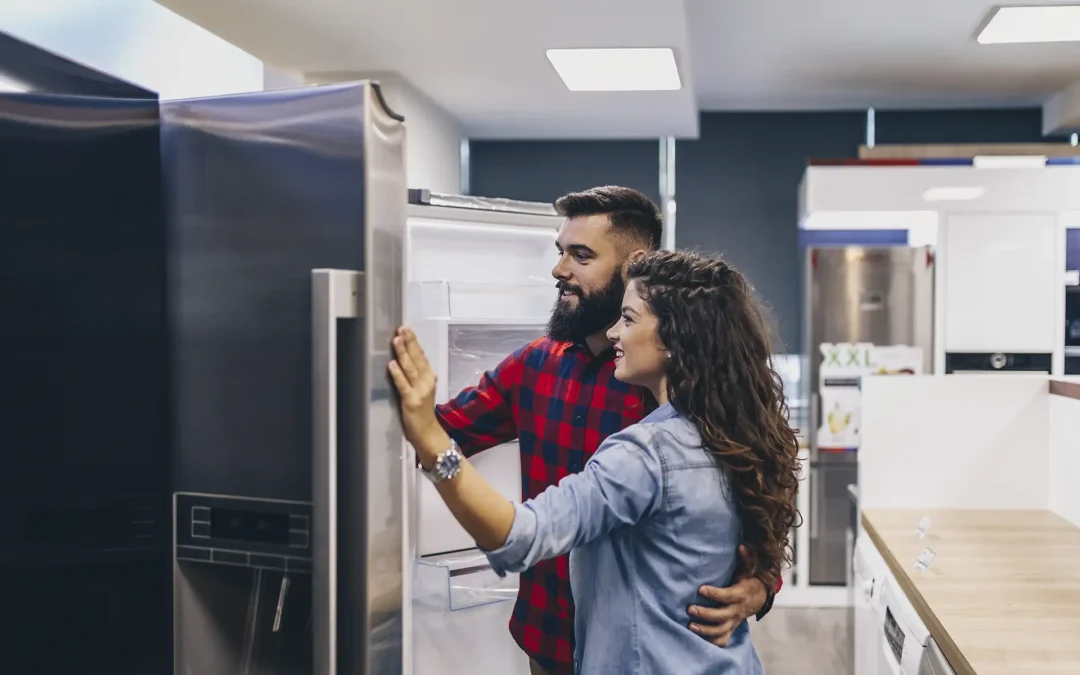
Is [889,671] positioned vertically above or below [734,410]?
below

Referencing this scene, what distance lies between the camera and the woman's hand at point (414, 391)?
1.15m

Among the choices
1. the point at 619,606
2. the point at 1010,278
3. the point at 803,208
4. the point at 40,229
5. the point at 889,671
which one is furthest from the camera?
the point at 803,208

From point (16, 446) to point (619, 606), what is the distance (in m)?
0.81

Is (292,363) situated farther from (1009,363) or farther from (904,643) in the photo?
(1009,363)

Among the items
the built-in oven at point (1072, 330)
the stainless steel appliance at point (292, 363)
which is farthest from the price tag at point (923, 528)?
the built-in oven at point (1072, 330)

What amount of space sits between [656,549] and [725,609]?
14 centimetres

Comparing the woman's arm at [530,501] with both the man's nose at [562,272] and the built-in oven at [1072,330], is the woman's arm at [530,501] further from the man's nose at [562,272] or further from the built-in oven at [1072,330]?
the built-in oven at [1072,330]

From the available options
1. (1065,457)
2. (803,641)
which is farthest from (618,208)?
(803,641)

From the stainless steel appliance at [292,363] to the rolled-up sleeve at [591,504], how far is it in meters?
0.18

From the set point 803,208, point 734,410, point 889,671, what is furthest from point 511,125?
point 734,410

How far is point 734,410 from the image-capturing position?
1388 millimetres

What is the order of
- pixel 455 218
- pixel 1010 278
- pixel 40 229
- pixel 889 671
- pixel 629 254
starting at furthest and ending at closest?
pixel 1010 278 → pixel 455 218 → pixel 889 671 → pixel 629 254 → pixel 40 229

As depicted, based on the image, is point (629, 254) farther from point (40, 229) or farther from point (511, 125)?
point (511, 125)

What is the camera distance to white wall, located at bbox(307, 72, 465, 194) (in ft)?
13.4
